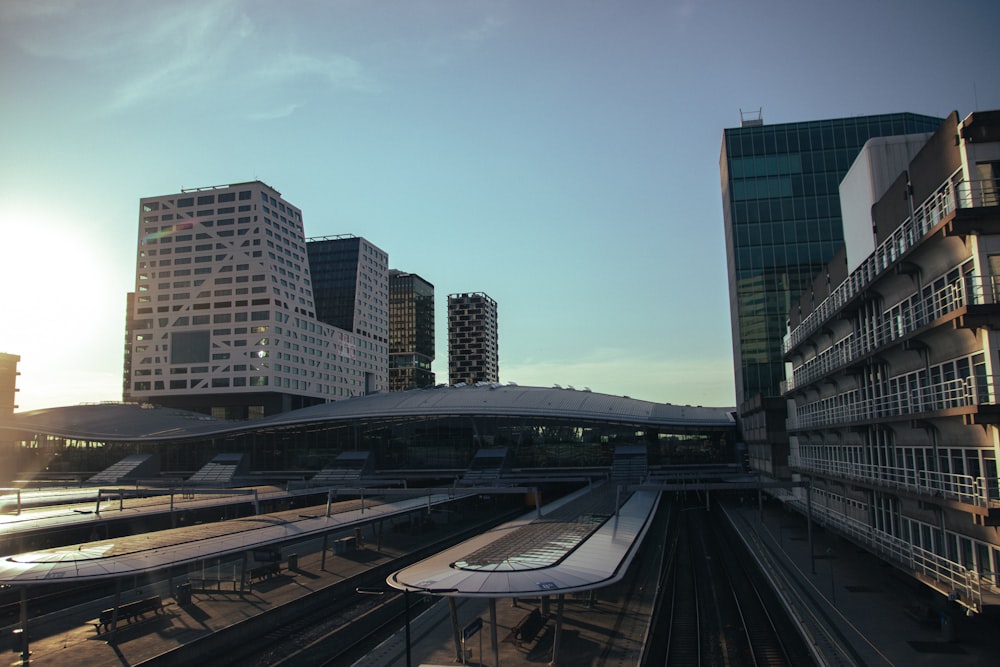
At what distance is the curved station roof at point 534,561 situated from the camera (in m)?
21.0

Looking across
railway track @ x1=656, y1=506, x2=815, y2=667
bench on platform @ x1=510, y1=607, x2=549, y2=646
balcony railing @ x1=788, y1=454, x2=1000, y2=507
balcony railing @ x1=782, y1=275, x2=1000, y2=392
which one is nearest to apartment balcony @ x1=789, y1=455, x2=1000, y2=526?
balcony railing @ x1=788, y1=454, x2=1000, y2=507

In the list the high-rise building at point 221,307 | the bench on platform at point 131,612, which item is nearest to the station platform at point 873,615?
the bench on platform at point 131,612

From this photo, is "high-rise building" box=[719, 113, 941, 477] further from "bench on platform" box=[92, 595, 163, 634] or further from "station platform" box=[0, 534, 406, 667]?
"bench on platform" box=[92, 595, 163, 634]

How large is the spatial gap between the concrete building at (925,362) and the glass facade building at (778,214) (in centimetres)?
4626

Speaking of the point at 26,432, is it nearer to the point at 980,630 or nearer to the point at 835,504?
the point at 835,504

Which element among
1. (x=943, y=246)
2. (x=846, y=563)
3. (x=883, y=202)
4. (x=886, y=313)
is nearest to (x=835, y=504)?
(x=846, y=563)

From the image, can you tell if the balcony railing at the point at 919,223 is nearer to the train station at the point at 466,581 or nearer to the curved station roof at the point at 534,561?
the train station at the point at 466,581

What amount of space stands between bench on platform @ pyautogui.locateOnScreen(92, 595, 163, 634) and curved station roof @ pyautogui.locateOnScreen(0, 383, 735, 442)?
51.5 meters

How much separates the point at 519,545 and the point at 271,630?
12.1 metres

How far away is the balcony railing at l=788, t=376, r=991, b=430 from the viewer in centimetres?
2110

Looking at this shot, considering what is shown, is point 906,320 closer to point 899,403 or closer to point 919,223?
point 899,403

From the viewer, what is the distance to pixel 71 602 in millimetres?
36156

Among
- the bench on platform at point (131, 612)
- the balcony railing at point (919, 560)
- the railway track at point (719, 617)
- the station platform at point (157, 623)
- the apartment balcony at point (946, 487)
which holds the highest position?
the apartment balcony at point (946, 487)

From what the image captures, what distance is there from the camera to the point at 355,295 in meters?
168
